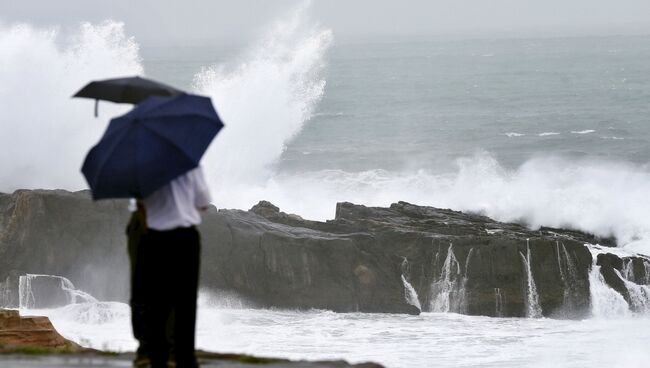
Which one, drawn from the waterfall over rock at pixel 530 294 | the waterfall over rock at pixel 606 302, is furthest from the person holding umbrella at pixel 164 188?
the waterfall over rock at pixel 606 302

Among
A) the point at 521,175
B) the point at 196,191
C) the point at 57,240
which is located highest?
the point at 521,175

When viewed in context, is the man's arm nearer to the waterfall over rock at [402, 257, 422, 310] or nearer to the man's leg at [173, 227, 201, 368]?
the man's leg at [173, 227, 201, 368]

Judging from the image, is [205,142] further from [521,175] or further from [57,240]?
[521,175]

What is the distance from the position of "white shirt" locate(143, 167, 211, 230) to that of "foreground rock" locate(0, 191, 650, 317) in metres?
16.6

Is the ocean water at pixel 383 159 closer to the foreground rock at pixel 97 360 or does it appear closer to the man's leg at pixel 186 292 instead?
the foreground rock at pixel 97 360

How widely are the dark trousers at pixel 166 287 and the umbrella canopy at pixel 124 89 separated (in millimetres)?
1109

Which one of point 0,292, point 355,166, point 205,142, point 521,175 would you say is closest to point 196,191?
point 205,142

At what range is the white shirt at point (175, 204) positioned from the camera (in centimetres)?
683

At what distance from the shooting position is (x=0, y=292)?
910 inches

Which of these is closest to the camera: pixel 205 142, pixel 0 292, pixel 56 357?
pixel 205 142

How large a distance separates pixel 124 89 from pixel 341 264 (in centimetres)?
1567

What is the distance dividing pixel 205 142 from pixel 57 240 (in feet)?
57.2

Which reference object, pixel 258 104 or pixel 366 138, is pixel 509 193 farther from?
pixel 366 138

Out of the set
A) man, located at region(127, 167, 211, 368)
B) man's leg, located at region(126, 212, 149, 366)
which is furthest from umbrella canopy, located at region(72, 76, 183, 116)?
man, located at region(127, 167, 211, 368)
